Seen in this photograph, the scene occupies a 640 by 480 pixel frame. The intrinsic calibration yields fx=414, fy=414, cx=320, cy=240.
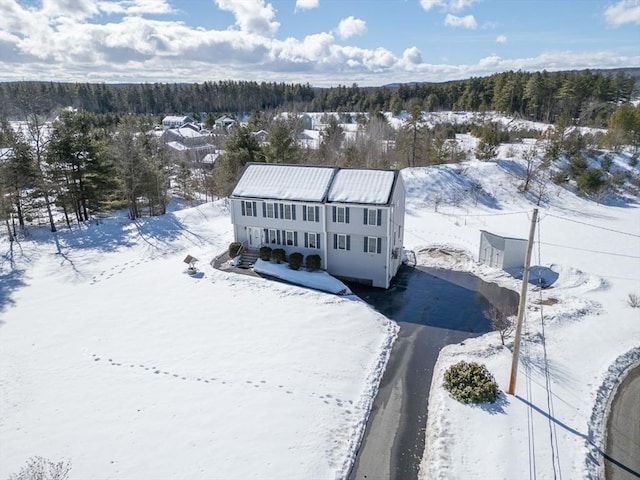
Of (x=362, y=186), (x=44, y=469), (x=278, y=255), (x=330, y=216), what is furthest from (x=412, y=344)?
(x=44, y=469)

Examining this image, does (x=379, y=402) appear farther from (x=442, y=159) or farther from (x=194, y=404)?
(x=442, y=159)

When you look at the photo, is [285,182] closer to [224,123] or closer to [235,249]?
[235,249]

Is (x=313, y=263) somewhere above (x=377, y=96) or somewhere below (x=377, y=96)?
below

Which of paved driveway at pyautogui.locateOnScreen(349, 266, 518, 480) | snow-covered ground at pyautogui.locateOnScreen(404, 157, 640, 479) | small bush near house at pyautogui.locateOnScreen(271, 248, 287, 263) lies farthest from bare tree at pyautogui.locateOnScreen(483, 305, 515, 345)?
small bush near house at pyautogui.locateOnScreen(271, 248, 287, 263)

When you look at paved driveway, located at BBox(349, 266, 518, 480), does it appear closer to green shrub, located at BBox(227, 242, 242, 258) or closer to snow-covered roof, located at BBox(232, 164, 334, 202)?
snow-covered roof, located at BBox(232, 164, 334, 202)

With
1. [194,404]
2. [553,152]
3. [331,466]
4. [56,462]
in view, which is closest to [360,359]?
[331,466]

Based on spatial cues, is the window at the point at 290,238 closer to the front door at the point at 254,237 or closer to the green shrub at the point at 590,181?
the front door at the point at 254,237

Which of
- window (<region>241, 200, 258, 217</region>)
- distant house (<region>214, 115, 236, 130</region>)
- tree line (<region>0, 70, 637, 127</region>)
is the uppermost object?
tree line (<region>0, 70, 637, 127</region>)
